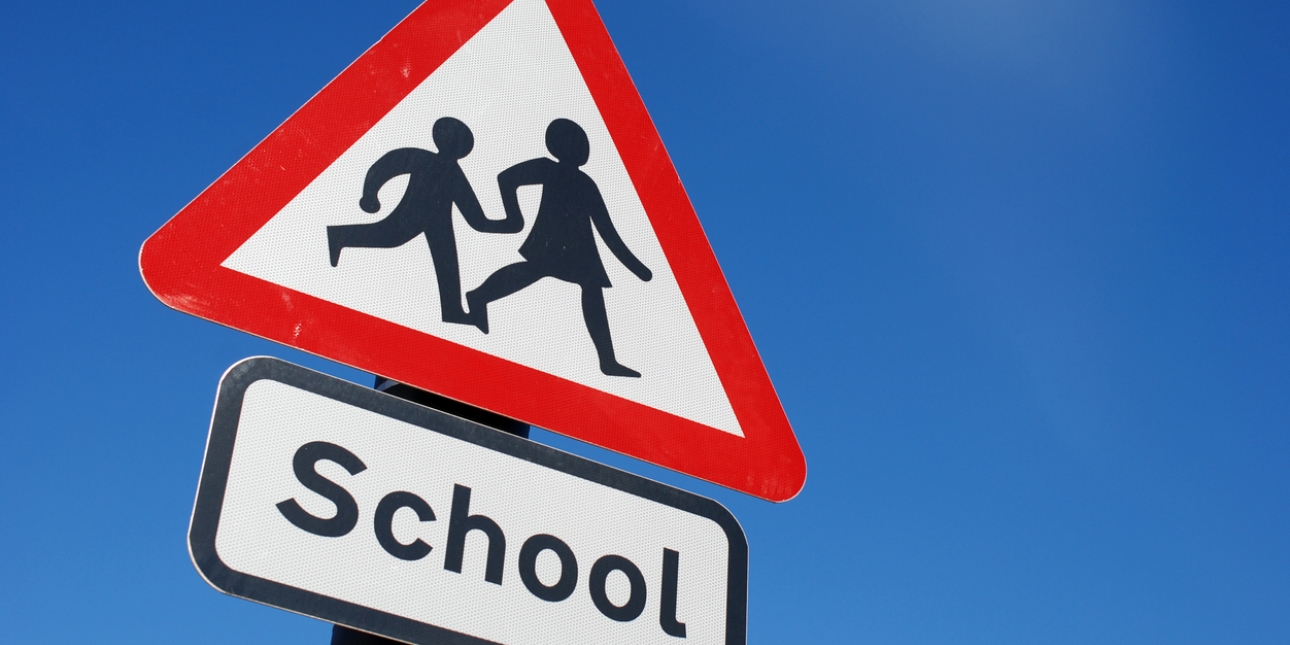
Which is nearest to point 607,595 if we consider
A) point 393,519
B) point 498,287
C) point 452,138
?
point 393,519

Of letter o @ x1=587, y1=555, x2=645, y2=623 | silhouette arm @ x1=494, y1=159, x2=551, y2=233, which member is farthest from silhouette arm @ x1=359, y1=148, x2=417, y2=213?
letter o @ x1=587, y1=555, x2=645, y2=623

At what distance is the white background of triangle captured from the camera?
1206 mm

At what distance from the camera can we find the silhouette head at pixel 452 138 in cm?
136

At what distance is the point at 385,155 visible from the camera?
1309 millimetres

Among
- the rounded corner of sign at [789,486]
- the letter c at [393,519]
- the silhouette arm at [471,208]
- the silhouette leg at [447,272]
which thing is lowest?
the letter c at [393,519]

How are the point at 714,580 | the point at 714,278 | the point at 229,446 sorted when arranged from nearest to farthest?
1. the point at 229,446
2. the point at 714,580
3. the point at 714,278

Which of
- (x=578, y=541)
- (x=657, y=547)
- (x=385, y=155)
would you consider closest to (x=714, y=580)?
(x=657, y=547)

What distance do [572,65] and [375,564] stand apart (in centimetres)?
82

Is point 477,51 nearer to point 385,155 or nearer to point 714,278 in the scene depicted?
point 385,155

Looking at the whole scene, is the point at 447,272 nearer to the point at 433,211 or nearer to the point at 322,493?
the point at 433,211

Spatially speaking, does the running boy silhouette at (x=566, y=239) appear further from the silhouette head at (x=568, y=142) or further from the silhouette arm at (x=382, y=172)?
the silhouette arm at (x=382, y=172)

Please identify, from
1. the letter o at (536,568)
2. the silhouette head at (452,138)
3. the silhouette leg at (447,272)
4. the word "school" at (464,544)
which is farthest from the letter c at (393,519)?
the silhouette head at (452,138)

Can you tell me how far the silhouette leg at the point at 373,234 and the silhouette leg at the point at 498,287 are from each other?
0.34 ft

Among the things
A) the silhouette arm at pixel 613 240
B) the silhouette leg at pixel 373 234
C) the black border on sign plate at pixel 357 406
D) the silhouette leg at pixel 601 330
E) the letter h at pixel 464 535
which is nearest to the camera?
the black border on sign plate at pixel 357 406
